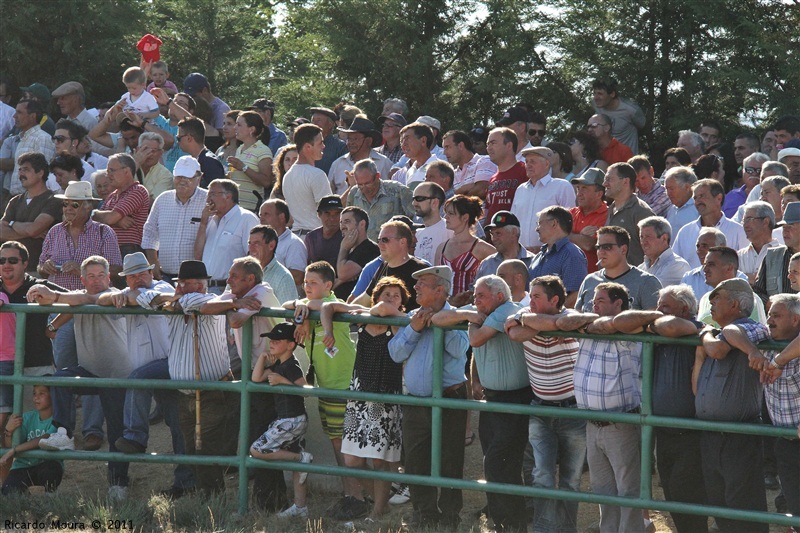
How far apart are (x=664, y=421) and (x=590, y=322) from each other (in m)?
0.73

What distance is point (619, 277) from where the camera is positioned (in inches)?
326

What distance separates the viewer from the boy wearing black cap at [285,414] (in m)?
8.46

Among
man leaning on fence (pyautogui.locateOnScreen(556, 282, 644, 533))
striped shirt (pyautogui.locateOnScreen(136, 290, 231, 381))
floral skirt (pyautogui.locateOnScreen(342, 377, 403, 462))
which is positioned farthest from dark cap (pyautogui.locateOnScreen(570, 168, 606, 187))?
striped shirt (pyautogui.locateOnScreen(136, 290, 231, 381))

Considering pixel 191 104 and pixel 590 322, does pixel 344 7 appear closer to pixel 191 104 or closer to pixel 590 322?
pixel 191 104

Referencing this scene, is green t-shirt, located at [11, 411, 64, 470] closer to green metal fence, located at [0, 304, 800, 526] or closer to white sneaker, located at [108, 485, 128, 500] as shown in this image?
green metal fence, located at [0, 304, 800, 526]


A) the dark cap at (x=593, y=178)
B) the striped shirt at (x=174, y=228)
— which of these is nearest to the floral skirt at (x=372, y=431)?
the dark cap at (x=593, y=178)

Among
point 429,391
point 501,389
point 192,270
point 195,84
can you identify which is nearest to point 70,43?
point 195,84

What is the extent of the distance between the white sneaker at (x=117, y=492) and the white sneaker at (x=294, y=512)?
126cm

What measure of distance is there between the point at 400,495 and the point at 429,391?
113 centimetres

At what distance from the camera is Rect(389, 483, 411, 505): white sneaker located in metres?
8.76

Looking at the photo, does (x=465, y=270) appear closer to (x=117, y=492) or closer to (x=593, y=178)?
(x=593, y=178)

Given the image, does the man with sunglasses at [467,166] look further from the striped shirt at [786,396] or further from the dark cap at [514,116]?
the striped shirt at [786,396]

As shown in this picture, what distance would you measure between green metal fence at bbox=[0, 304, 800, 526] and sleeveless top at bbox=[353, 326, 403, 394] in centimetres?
41

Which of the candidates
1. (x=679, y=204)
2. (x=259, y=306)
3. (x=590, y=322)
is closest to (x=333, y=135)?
(x=679, y=204)
